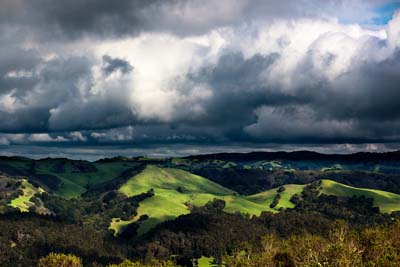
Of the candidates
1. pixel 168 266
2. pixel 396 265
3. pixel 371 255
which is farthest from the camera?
pixel 168 266

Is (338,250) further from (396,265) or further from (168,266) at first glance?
(168,266)

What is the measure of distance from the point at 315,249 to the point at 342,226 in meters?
32.6

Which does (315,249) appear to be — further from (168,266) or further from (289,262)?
(168,266)

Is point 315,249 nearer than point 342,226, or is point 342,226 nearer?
point 315,249

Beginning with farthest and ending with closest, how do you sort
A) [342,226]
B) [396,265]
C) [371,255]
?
[342,226] < [371,255] < [396,265]

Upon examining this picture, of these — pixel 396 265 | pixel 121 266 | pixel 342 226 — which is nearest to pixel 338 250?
pixel 396 265

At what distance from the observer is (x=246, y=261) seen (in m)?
190

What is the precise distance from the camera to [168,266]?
18225 cm

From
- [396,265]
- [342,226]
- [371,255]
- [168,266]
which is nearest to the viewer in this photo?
[396,265]

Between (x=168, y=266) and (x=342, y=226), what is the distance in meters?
73.9

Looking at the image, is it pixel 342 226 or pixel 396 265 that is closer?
pixel 396 265

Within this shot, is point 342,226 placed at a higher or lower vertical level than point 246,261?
higher

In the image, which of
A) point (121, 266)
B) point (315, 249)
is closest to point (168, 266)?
point (121, 266)

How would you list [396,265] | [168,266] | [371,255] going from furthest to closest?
[168,266], [371,255], [396,265]
